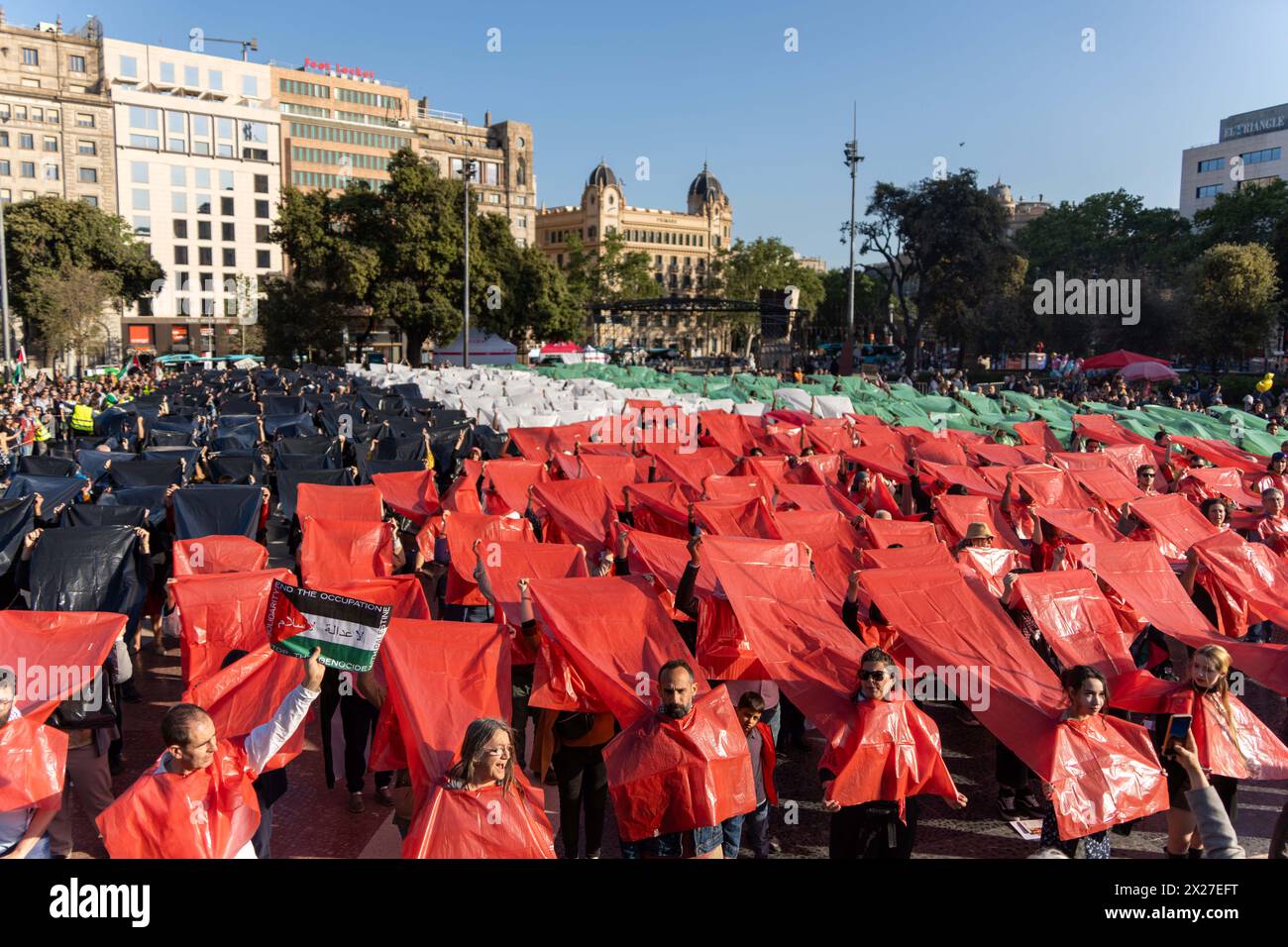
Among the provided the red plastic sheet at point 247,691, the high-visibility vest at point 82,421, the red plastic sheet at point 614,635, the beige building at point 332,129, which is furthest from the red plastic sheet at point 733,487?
the beige building at point 332,129

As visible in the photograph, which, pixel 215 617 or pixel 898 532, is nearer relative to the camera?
pixel 215 617

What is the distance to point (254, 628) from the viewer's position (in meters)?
6.62

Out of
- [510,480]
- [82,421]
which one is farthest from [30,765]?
[82,421]

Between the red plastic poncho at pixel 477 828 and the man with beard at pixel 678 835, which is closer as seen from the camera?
the red plastic poncho at pixel 477 828

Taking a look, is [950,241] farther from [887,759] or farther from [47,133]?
[47,133]

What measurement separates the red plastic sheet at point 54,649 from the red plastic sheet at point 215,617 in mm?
620

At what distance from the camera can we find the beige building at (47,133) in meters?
68.1

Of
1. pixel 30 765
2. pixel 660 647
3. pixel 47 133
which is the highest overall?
pixel 47 133

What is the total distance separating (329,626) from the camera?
4.08 metres

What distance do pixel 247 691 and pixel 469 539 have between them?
133 inches

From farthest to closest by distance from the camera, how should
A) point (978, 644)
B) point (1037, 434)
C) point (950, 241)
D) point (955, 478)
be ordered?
point (950, 241) < point (1037, 434) < point (955, 478) < point (978, 644)

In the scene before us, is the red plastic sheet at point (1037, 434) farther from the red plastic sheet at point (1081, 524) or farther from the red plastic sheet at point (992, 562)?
the red plastic sheet at point (992, 562)

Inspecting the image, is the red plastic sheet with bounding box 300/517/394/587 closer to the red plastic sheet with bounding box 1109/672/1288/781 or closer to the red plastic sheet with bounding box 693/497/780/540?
the red plastic sheet with bounding box 693/497/780/540

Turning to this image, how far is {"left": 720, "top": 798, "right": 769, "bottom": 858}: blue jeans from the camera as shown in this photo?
4.95 meters
